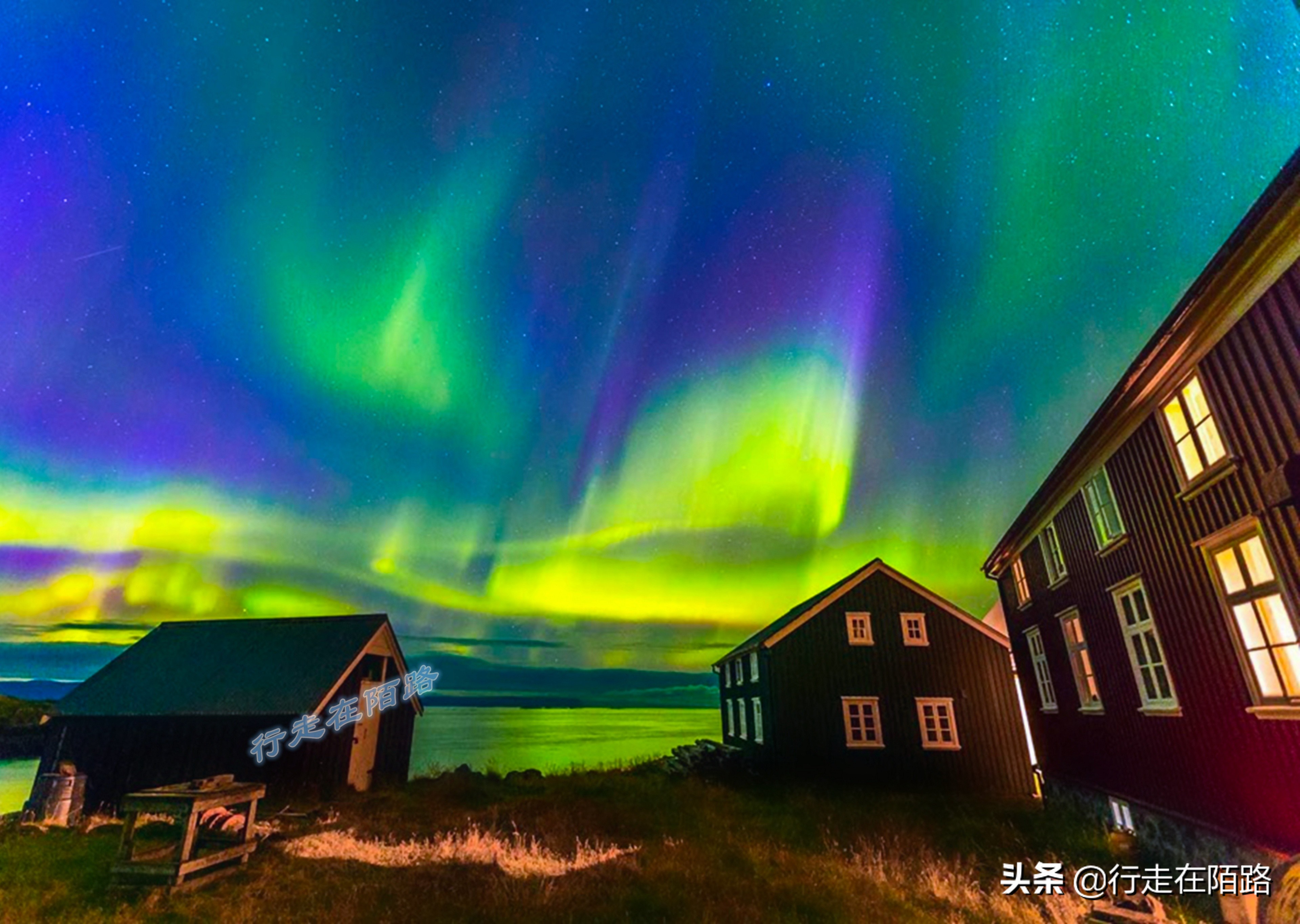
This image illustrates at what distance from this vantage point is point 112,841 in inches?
617

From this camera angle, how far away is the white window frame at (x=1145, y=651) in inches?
446

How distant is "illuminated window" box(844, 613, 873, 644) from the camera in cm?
2547

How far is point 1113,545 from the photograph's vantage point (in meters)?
13.0

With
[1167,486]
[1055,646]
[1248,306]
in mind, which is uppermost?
[1248,306]

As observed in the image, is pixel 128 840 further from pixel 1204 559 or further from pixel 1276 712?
pixel 1204 559

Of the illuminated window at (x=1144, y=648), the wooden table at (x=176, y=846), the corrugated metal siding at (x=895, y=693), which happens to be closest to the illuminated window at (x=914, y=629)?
the corrugated metal siding at (x=895, y=693)

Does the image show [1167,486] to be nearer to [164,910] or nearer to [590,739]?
[164,910]

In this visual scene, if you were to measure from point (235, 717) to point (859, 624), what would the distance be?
23.9 meters

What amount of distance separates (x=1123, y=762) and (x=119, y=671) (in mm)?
33802

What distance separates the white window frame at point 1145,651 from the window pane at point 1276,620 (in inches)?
113

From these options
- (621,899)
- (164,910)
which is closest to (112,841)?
(164,910)

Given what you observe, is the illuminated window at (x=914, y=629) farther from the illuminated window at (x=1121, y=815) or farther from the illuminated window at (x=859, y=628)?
the illuminated window at (x=1121, y=815)

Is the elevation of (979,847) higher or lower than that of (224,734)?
lower

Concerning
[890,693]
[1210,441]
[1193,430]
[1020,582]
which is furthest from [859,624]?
[1210,441]
